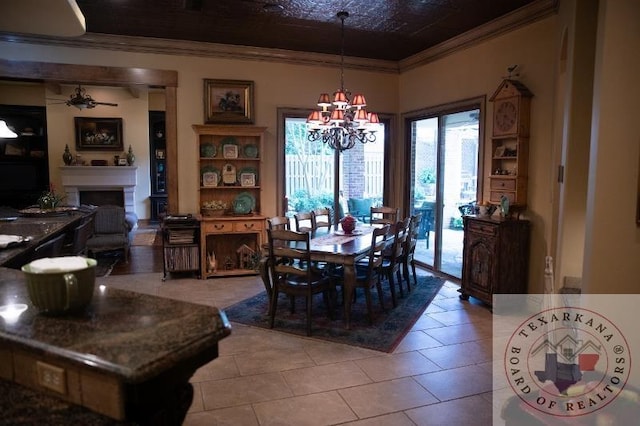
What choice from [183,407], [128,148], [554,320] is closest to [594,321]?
[554,320]

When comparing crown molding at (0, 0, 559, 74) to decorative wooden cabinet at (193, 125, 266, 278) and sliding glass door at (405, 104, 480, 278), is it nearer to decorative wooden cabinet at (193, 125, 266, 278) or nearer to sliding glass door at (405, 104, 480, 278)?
sliding glass door at (405, 104, 480, 278)

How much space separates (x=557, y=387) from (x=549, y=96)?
3.14 m

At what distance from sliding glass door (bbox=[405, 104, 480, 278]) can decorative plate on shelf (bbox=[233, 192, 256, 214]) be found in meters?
2.42

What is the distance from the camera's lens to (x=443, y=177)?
244 inches

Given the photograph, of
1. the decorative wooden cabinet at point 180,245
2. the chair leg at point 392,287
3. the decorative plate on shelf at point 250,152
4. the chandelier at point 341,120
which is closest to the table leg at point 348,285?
the chair leg at point 392,287

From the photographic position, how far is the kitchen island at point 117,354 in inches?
40.6

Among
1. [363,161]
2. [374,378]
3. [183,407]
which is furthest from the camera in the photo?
[363,161]

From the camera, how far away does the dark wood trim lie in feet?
18.2

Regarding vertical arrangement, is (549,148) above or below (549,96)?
below

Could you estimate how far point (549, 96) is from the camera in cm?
439

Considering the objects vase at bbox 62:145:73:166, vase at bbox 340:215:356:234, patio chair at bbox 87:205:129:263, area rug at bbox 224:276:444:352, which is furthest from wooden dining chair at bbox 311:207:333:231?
vase at bbox 62:145:73:166

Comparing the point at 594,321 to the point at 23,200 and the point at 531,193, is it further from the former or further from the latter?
the point at 23,200

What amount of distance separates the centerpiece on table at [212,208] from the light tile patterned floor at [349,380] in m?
2.39

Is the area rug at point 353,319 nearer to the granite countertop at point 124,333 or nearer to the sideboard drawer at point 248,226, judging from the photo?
the sideboard drawer at point 248,226
